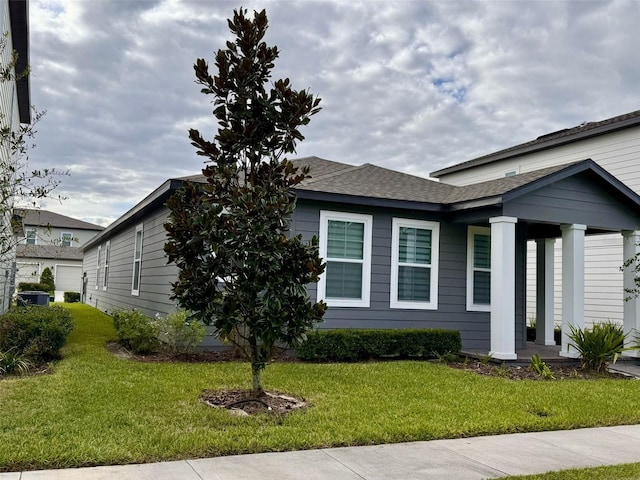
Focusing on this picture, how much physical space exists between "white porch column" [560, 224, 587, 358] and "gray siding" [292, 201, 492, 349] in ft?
4.89

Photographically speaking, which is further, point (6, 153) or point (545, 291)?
point (545, 291)

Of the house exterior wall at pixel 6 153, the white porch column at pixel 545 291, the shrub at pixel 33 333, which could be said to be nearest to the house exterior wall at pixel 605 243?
the white porch column at pixel 545 291

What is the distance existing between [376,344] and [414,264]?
2.01 meters

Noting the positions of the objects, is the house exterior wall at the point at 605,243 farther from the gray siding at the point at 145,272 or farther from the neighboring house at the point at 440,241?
the gray siding at the point at 145,272

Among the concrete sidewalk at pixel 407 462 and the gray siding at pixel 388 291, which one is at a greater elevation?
the gray siding at pixel 388 291

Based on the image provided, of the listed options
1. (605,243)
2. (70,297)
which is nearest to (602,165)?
(605,243)

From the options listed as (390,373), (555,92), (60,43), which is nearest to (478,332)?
(390,373)

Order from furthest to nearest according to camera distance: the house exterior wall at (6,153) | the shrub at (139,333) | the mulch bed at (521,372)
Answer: the shrub at (139,333), the mulch bed at (521,372), the house exterior wall at (6,153)

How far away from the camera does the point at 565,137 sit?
1530 cm

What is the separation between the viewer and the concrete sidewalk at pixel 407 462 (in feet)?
13.0

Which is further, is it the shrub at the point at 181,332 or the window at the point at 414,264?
the window at the point at 414,264

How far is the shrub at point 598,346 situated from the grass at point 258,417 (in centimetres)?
83

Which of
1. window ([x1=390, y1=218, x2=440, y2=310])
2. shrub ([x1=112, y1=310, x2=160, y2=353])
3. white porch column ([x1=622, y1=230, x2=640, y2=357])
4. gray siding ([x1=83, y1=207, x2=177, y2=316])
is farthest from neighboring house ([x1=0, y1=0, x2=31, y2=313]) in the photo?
white porch column ([x1=622, y1=230, x2=640, y2=357])

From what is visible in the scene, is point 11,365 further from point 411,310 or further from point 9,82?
point 411,310
